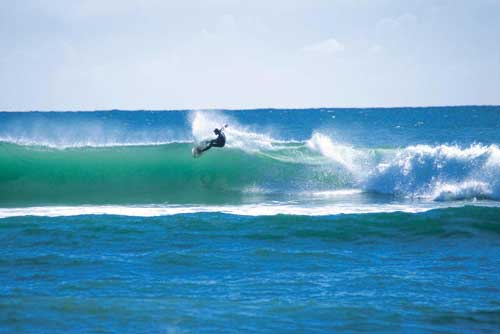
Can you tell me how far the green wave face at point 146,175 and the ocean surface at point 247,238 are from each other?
0.06 meters

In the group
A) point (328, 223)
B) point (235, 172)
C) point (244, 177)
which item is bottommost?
point (328, 223)

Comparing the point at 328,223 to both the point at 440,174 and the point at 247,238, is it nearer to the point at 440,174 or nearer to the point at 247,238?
the point at 247,238

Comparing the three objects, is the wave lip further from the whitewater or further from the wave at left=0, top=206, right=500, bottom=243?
the wave at left=0, top=206, right=500, bottom=243

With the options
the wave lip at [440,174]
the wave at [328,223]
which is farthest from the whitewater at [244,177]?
the wave at [328,223]

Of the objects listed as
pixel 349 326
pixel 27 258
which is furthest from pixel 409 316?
pixel 27 258

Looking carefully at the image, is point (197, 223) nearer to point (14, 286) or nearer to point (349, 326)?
point (14, 286)

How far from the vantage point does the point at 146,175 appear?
68.5ft

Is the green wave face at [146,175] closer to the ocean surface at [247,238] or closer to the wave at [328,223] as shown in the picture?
the ocean surface at [247,238]

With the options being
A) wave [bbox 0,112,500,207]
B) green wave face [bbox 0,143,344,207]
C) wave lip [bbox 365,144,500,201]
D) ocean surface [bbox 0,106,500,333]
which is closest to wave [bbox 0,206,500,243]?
ocean surface [bbox 0,106,500,333]

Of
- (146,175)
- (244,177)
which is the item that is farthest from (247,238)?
(146,175)

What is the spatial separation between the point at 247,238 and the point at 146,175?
9.84 metres

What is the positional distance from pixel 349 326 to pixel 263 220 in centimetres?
608

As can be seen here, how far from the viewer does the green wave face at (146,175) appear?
18.7 m

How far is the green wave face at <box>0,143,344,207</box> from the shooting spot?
737 inches
